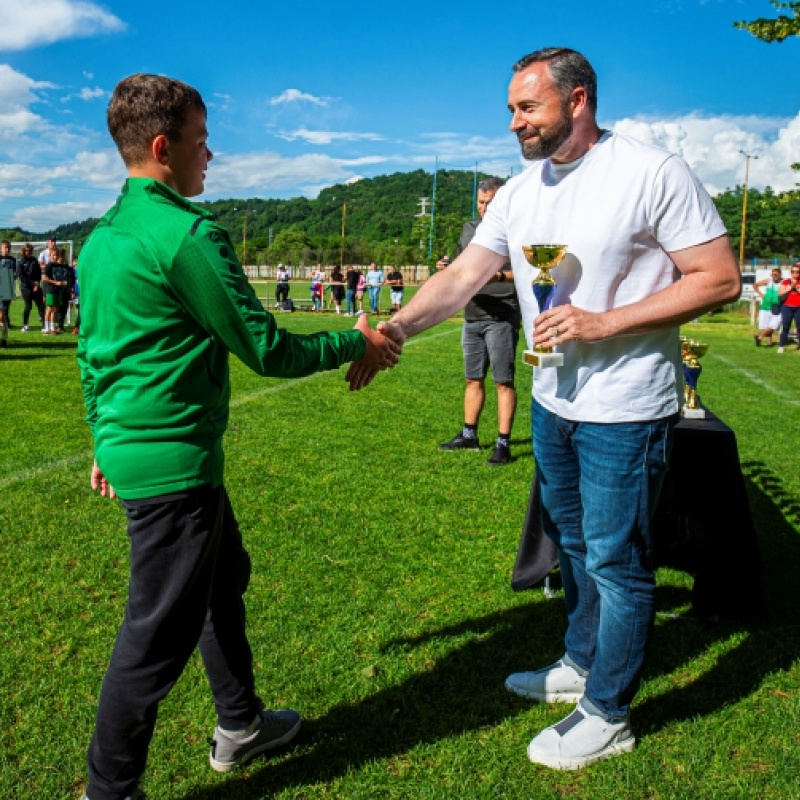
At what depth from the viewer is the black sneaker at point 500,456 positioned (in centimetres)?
680

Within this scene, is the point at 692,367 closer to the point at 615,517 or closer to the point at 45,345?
the point at 615,517

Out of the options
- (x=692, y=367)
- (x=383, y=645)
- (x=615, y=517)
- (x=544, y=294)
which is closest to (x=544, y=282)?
(x=544, y=294)

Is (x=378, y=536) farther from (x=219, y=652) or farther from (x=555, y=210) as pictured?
(x=555, y=210)

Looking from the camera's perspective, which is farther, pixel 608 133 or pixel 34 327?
pixel 34 327

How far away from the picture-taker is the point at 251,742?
267cm

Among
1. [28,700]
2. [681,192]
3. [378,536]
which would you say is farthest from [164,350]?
[378,536]

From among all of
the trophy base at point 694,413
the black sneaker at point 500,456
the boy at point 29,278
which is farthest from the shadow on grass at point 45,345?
the trophy base at point 694,413

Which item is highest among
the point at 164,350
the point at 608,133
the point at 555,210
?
the point at 608,133

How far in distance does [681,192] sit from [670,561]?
2.58m

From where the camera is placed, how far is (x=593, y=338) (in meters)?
2.47

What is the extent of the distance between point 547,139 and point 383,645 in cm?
226

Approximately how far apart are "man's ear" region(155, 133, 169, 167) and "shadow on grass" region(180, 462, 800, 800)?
1.96 m

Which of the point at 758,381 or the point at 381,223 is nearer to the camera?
the point at 758,381

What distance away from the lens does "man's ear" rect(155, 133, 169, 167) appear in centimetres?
207
